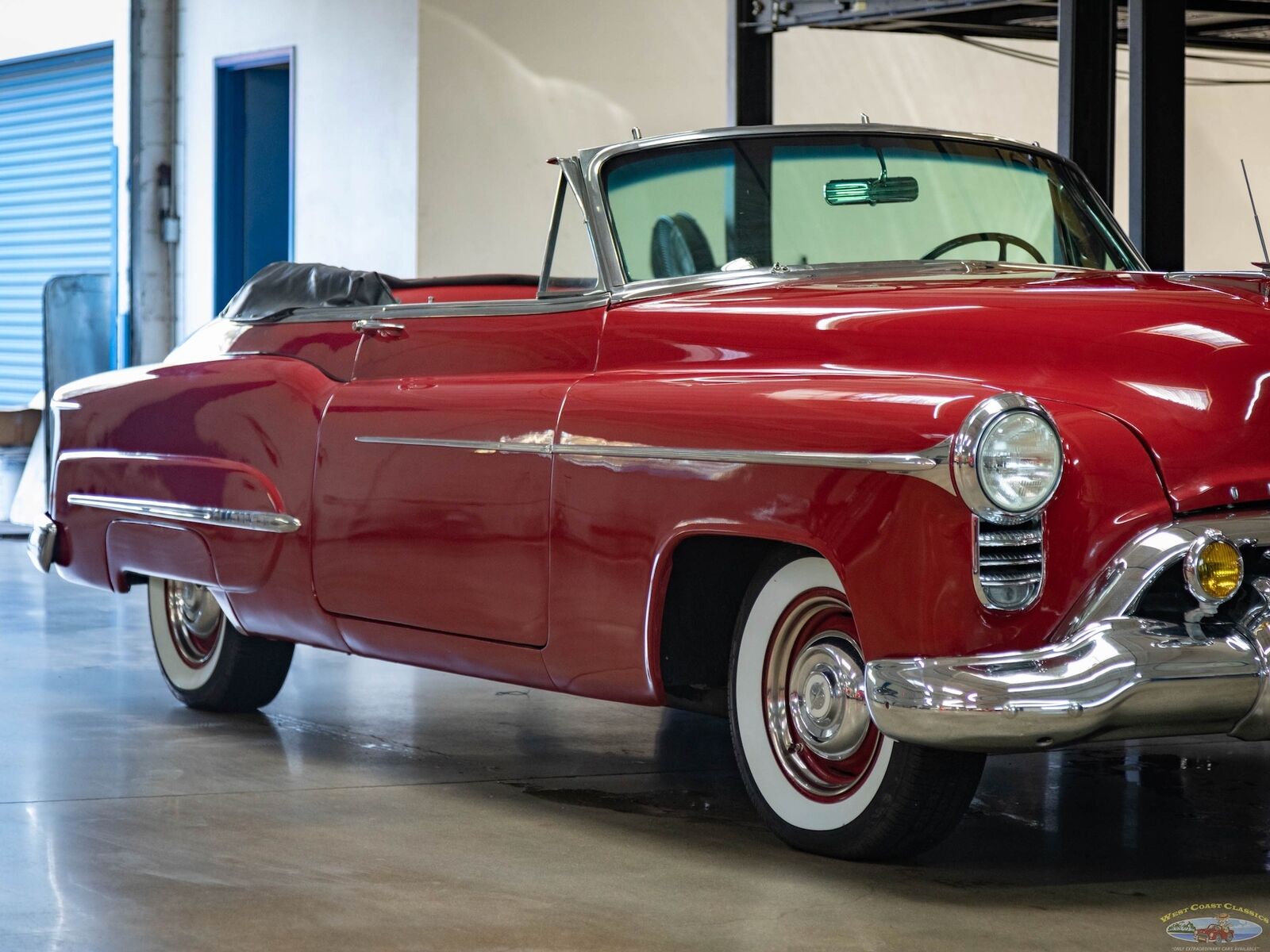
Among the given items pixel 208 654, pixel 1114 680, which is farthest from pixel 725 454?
pixel 208 654

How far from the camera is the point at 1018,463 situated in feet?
10.2

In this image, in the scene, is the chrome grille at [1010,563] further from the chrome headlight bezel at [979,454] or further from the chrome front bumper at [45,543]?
the chrome front bumper at [45,543]

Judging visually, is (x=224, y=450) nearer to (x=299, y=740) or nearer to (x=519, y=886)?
(x=299, y=740)

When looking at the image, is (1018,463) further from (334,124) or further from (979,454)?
(334,124)

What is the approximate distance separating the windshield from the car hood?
435mm

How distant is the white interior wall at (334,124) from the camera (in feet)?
34.3

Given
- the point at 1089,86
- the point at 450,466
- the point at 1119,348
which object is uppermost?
the point at 1089,86

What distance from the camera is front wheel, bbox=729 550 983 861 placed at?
133 inches

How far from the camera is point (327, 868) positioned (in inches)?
139

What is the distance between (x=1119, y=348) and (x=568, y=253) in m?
1.46

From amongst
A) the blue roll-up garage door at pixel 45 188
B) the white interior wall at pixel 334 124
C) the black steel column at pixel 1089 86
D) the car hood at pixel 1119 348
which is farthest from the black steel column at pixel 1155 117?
the blue roll-up garage door at pixel 45 188

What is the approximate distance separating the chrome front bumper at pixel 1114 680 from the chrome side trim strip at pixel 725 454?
0.32 meters

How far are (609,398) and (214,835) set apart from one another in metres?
1.21

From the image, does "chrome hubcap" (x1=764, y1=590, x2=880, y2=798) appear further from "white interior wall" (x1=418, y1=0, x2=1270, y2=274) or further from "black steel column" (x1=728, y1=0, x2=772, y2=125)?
"white interior wall" (x1=418, y1=0, x2=1270, y2=274)
